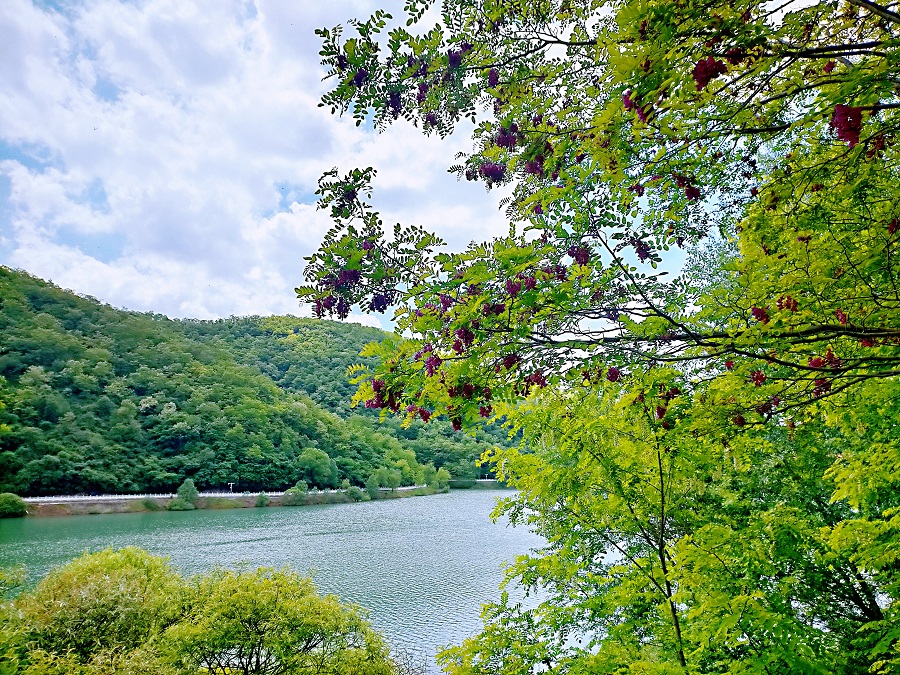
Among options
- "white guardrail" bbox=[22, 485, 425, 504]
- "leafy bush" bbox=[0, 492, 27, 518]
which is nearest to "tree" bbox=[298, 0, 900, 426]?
"leafy bush" bbox=[0, 492, 27, 518]

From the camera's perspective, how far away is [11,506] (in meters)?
26.9

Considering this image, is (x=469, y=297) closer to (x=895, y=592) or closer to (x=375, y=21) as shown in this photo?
(x=375, y=21)

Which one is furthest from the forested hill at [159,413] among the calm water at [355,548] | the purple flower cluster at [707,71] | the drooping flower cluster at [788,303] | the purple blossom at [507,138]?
the purple flower cluster at [707,71]

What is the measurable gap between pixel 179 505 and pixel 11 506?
9.60 meters

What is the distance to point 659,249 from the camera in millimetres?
2383

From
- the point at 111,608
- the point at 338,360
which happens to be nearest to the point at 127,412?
the point at 338,360

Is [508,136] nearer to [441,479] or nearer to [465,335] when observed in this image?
[465,335]

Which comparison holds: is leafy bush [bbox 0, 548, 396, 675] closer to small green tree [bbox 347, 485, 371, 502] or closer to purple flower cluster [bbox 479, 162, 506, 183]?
purple flower cluster [bbox 479, 162, 506, 183]

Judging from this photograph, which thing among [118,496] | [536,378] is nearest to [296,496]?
[118,496]

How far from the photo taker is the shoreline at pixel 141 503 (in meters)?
28.8

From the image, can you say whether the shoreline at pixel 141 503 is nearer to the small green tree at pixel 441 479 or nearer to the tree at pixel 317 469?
the tree at pixel 317 469

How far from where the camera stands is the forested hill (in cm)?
3459

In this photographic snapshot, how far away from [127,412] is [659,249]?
159ft

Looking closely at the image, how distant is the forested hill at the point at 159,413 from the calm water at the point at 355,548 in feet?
21.2
